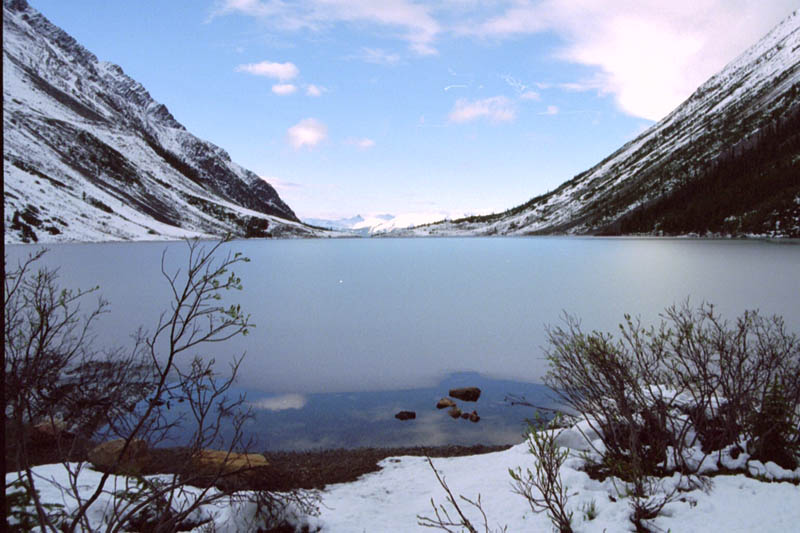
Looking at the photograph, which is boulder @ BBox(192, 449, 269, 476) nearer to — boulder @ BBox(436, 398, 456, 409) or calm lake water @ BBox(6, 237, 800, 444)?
calm lake water @ BBox(6, 237, 800, 444)

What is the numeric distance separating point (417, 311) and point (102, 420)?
29.2 metres

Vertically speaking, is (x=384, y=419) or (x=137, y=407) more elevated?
(x=137, y=407)

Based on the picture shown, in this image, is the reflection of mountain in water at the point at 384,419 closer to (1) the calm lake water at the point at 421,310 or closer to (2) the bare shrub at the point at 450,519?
(1) the calm lake water at the point at 421,310

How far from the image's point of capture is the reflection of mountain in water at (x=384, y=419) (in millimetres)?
17766

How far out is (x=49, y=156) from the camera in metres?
196

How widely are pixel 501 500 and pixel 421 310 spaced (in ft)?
107

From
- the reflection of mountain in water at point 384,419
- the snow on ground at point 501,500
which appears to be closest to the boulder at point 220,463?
the snow on ground at point 501,500

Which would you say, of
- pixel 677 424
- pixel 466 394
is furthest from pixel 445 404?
pixel 677 424

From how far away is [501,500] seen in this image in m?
12.1

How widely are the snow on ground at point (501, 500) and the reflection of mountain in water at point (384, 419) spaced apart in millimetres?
2667

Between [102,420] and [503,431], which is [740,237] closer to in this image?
[503,431]

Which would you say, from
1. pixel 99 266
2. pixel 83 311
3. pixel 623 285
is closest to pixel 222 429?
pixel 83 311

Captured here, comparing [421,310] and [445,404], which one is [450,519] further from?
[421,310]

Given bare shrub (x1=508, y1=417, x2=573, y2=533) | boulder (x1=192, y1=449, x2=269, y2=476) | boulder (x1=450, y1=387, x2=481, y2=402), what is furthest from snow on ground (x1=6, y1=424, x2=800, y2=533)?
boulder (x1=450, y1=387, x2=481, y2=402)
